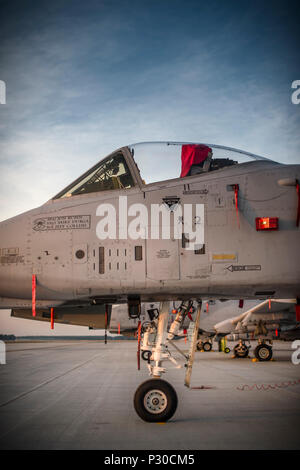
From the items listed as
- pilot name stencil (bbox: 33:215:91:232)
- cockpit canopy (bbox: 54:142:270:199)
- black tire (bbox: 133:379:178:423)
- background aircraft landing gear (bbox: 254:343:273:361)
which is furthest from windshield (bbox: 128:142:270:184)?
background aircraft landing gear (bbox: 254:343:273:361)

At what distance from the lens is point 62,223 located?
550 cm

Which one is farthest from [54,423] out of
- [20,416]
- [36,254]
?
[36,254]

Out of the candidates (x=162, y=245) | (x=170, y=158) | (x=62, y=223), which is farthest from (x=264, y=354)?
(x=62, y=223)

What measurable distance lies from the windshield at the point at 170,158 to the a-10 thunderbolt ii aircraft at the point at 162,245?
9.2 inches

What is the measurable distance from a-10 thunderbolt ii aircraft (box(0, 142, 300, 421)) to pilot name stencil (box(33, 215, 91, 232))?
0.05ft

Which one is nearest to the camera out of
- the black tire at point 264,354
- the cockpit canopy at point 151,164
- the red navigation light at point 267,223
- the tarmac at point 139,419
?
the tarmac at point 139,419

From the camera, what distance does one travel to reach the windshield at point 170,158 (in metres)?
5.90

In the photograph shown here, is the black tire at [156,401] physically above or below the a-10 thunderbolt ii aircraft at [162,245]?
below

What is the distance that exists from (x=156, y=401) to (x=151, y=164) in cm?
359

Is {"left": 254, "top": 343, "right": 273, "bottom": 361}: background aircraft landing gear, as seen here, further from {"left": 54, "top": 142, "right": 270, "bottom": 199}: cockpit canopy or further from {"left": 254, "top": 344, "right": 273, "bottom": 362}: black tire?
{"left": 54, "top": 142, "right": 270, "bottom": 199}: cockpit canopy

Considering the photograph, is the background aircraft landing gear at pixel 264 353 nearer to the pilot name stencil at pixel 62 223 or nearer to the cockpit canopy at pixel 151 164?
the cockpit canopy at pixel 151 164

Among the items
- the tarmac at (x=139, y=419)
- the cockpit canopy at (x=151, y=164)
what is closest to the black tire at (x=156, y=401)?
the tarmac at (x=139, y=419)

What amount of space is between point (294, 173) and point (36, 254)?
395 centimetres

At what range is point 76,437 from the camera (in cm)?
484
